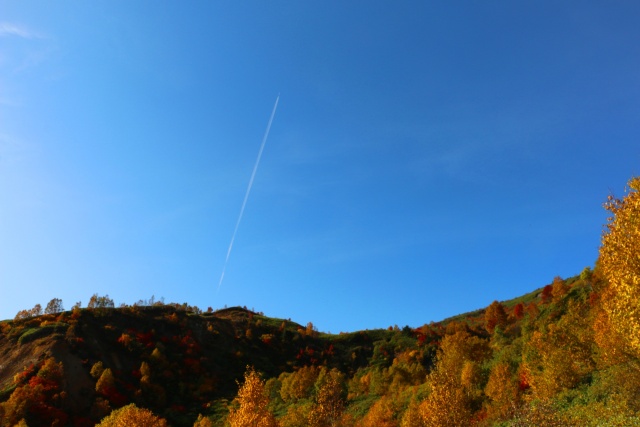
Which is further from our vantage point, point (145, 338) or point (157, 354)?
point (145, 338)

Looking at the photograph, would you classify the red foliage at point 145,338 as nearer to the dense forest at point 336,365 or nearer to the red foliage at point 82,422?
the dense forest at point 336,365

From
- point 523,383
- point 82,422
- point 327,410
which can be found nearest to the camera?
point 523,383

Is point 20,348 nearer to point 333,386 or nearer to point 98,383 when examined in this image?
point 98,383

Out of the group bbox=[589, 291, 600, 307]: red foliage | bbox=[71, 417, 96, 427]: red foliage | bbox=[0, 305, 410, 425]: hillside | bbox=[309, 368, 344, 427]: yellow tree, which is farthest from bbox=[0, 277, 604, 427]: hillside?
bbox=[309, 368, 344, 427]: yellow tree

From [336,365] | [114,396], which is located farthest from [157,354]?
[336,365]

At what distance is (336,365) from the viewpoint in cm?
14362

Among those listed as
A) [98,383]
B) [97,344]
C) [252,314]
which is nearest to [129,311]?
[97,344]

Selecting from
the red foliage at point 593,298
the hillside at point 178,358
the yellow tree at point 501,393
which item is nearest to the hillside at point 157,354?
the hillside at point 178,358

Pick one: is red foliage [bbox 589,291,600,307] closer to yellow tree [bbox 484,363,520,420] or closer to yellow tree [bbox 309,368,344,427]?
yellow tree [bbox 484,363,520,420]

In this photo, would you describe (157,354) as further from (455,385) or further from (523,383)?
(523,383)

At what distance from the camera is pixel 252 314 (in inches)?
7559

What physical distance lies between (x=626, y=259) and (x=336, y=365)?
12600 cm

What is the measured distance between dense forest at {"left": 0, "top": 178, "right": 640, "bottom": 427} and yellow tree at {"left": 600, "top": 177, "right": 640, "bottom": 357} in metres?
0.10

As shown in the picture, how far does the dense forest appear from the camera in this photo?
41.2m
